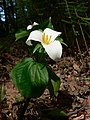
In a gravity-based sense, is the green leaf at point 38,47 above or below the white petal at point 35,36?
below

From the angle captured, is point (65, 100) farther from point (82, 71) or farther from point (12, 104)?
point (82, 71)

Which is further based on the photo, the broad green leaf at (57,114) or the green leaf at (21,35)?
the broad green leaf at (57,114)

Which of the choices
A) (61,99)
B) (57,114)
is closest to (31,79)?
(57,114)

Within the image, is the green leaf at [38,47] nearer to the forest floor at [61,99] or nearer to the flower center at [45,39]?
the flower center at [45,39]

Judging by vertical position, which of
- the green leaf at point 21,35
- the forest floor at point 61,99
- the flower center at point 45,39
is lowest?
the forest floor at point 61,99

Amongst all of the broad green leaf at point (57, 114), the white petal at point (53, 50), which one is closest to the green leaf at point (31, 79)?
the white petal at point (53, 50)

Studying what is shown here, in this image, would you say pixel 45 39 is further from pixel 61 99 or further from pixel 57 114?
pixel 61 99

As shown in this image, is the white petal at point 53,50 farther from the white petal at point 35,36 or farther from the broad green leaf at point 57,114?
the broad green leaf at point 57,114
